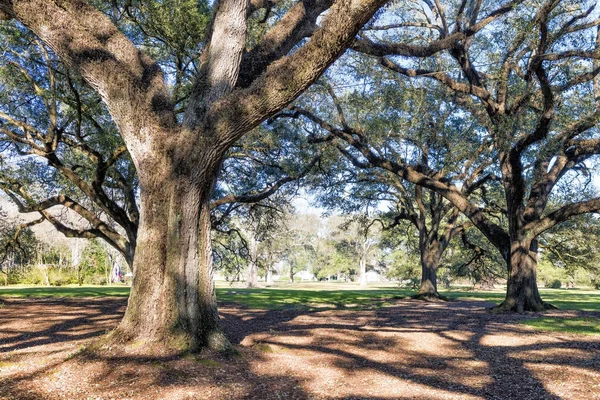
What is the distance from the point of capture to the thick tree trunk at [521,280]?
1459 centimetres

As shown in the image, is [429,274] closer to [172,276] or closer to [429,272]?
[429,272]

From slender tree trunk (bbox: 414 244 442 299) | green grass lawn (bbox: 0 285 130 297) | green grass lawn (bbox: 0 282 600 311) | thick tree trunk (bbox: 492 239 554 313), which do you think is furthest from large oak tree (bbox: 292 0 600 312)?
green grass lawn (bbox: 0 285 130 297)

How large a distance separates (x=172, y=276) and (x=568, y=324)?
34.1ft

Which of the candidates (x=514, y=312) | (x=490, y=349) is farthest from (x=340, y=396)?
(x=514, y=312)

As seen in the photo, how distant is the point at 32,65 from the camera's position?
13188 mm

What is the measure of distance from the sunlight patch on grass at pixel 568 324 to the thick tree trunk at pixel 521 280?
1.71m

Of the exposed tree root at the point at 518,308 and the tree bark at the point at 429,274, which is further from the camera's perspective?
the tree bark at the point at 429,274

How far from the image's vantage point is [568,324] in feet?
38.3

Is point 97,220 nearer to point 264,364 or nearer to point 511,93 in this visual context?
point 264,364

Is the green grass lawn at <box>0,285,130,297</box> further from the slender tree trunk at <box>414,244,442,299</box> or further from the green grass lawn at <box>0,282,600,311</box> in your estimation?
the slender tree trunk at <box>414,244,442,299</box>

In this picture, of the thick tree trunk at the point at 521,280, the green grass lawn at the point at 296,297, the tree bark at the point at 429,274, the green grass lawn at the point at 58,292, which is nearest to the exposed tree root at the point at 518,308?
the thick tree trunk at the point at 521,280

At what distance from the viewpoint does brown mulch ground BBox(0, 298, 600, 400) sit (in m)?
4.84

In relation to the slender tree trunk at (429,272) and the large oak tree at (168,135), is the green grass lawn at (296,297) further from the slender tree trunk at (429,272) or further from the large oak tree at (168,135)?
the large oak tree at (168,135)

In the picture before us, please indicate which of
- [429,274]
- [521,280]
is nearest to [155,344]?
[521,280]
